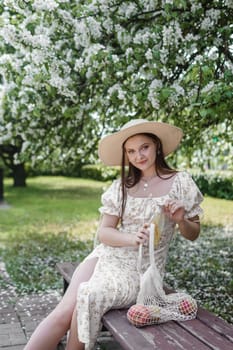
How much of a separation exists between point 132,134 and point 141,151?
12cm

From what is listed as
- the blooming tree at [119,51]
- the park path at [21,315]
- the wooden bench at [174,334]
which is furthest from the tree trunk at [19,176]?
the wooden bench at [174,334]

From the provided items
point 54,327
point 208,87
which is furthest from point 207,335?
point 208,87

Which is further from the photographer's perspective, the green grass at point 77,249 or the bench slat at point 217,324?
the green grass at point 77,249

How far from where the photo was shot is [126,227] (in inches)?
130

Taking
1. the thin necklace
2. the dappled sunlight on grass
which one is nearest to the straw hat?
the thin necklace

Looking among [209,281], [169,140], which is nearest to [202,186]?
[209,281]

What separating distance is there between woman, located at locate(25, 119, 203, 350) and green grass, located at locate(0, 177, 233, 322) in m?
1.75

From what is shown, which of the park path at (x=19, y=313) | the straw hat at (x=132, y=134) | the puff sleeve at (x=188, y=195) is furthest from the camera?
the park path at (x=19, y=313)

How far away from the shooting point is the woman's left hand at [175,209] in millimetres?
2910

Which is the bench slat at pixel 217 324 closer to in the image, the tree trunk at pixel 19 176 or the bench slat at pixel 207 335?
the bench slat at pixel 207 335

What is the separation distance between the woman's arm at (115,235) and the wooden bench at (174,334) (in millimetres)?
401

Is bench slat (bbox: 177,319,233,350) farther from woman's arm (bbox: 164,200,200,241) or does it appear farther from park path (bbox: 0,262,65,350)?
park path (bbox: 0,262,65,350)

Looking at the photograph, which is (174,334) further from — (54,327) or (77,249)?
(77,249)

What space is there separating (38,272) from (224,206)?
8499 millimetres
